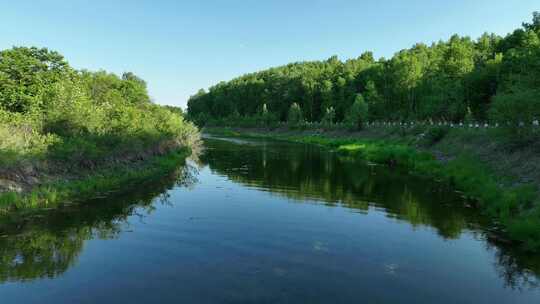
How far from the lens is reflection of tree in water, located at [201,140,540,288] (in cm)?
1530

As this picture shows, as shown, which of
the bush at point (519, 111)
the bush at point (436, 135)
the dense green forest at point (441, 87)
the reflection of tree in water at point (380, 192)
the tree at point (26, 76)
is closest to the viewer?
the reflection of tree in water at point (380, 192)

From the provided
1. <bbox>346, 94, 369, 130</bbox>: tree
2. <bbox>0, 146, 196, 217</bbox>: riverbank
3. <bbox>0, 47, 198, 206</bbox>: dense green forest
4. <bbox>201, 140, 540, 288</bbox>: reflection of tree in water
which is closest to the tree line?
<bbox>0, 47, 198, 206</bbox>: dense green forest

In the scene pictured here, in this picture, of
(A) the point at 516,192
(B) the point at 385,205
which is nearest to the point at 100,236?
(B) the point at 385,205

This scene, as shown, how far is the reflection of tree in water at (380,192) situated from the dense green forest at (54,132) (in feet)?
33.5

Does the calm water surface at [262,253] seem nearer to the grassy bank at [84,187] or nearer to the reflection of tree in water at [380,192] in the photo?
the reflection of tree in water at [380,192]

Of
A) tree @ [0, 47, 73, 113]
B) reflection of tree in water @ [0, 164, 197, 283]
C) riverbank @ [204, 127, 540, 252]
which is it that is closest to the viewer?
reflection of tree in water @ [0, 164, 197, 283]

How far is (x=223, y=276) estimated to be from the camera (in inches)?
516

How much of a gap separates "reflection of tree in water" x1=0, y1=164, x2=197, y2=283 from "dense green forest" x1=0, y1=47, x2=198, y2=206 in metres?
2.69

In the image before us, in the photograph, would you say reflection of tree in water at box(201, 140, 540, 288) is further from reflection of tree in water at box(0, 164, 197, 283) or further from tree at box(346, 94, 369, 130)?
tree at box(346, 94, 369, 130)

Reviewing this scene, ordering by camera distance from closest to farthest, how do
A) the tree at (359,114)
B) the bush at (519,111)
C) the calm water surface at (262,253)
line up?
the calm water surface at (262,253) → the bush at (519,111) → the tree at (359,114)

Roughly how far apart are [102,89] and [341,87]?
8117 cm

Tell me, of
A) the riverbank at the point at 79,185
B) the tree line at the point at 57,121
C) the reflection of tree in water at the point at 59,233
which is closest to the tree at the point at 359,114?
the tree line at the point at 57,121

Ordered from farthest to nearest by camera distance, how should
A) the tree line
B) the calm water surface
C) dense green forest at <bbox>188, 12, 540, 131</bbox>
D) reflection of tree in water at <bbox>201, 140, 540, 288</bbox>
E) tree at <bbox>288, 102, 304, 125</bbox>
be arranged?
tree at <bbox>288, 102, 304, 125</bbox> < dense green forest at <bbox>188, 12, 540, 131</bbox> < the tree line < reflection of tree in water at <bbox>201, 140, 540, 288</bbox> < the calm water surface

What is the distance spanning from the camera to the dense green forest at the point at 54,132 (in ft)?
73.6
